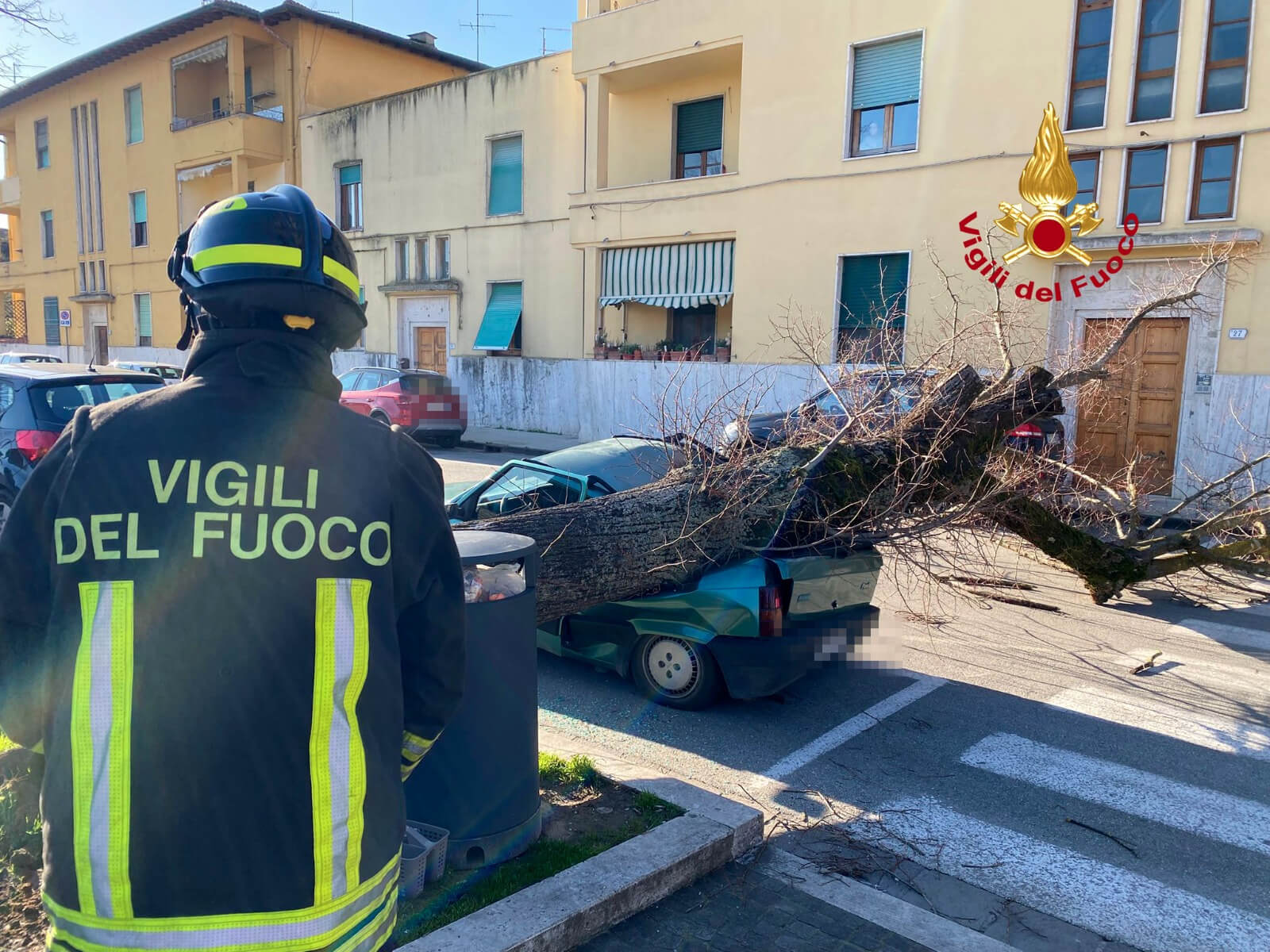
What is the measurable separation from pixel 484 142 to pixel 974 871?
66.9 ft

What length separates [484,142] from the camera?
21.2 m

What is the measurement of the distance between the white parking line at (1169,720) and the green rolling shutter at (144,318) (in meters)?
31.5

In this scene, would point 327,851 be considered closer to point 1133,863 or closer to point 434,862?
point 434,862

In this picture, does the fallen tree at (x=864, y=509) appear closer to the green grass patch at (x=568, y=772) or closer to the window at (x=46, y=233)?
the green grass patch at (x=568, y=772)

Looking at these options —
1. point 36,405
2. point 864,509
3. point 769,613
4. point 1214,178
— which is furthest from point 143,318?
point 769,613

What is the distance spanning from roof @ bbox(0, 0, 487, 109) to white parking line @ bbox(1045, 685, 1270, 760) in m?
25.0

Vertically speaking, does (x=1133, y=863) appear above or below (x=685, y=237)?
below

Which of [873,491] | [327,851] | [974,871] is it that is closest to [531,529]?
[873,491]

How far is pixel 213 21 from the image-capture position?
25.4m

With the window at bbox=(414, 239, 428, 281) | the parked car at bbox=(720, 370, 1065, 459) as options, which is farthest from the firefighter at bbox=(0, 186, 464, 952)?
the window at bbox=(414, 239, 428, 281)

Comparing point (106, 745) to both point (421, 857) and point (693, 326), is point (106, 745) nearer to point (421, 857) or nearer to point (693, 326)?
point (421, 857)

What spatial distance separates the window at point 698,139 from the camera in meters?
18.7

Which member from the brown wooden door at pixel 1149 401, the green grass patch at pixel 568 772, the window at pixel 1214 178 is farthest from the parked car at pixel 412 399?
the green grass patch at pixel 568 772

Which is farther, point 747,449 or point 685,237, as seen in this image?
point 685,237
